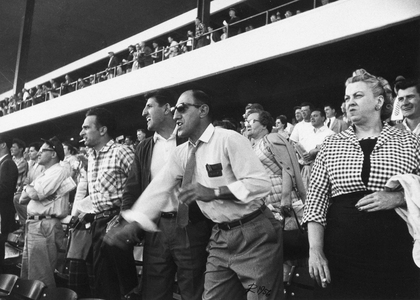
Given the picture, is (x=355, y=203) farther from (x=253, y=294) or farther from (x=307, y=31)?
(x=307, y=31)

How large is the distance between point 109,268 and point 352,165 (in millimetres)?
1905

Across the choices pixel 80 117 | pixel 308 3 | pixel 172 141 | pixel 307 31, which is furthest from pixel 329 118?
pixel 80 117

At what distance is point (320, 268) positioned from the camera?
1.84 m

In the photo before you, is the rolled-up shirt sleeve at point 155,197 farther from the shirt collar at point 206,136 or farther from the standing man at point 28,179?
the standing man at point 28,179

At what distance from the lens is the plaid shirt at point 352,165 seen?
1829 millimetres

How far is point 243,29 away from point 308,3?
1.89 m

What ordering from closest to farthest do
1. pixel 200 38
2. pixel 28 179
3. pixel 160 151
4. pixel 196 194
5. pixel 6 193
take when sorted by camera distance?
pixel 196 194, pixel 160 151, pixel 6 193, pixel 28 179, pixel 200 38

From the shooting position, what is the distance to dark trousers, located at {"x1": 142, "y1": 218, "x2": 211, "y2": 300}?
252 centimetres

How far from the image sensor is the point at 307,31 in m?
7.46

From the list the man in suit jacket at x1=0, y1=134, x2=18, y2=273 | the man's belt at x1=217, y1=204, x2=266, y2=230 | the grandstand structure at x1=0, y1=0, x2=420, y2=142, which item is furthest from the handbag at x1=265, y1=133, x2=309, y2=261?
the man in suit jacket at x1=0, y1=134, x2=18, y2=273

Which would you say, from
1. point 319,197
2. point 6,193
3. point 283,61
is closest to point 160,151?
point 319,197

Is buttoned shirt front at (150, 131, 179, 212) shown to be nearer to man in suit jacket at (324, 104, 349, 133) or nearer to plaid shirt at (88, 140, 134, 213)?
plaid shirt at (88, 140, 134, 213)

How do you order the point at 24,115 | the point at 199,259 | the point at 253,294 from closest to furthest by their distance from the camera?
the point at 253,294
the point at 199,259
the point at 24,115

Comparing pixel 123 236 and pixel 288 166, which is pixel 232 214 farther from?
pixel 288 166
